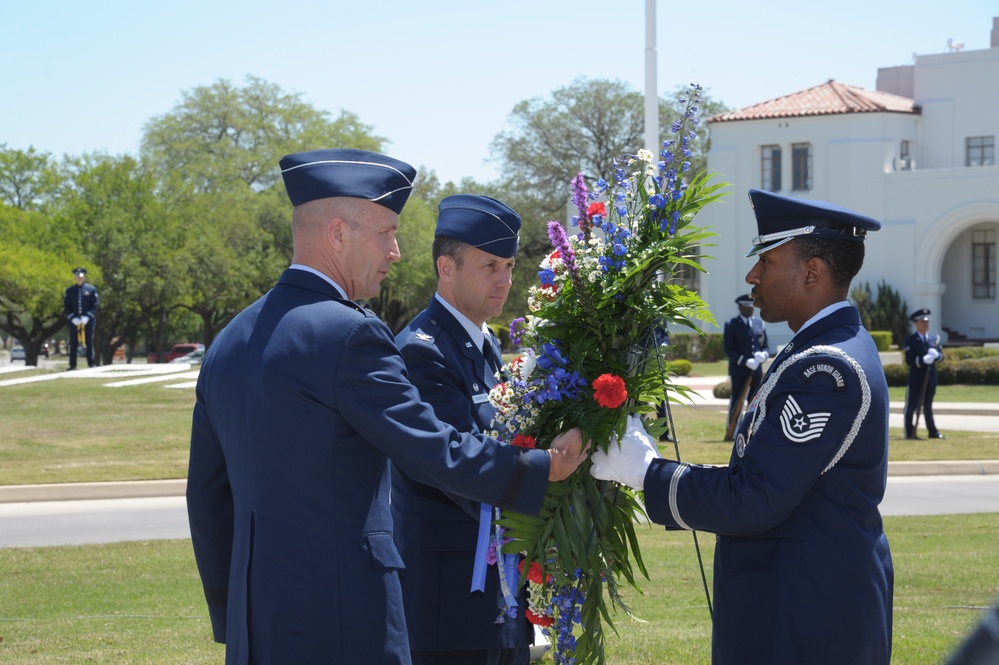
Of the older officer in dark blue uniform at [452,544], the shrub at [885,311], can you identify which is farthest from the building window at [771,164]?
the older officer in dark blue uniform at [452,544]

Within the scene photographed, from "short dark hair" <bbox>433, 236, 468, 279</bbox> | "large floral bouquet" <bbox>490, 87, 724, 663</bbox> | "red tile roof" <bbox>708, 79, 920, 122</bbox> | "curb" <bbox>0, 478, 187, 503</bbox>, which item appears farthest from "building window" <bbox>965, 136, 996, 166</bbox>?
"large floral bouquet" <bbox>490, 87, 724, 663</bbox>

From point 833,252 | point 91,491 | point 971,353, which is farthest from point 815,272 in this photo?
point 971,353

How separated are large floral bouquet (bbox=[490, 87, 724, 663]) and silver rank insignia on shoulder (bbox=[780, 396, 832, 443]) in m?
0.67

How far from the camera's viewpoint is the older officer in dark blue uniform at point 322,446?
112 inches

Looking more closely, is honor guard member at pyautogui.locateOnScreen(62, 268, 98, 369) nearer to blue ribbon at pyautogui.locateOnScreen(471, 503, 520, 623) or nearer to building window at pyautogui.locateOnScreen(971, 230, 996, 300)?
blue ribbon at pyautogui.locateOnScreen(471, 503, 520, 623)

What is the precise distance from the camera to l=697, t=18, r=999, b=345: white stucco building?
4531 centimetres

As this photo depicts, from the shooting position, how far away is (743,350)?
54.4ft

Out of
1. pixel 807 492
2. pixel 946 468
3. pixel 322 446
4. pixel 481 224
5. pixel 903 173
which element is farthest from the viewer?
pixel 903 173

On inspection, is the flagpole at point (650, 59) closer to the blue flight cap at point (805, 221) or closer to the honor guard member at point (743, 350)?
the honor guard member at point (743, 350)

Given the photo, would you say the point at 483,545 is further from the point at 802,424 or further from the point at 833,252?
the point at 833,252

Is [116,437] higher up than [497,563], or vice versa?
[497,563]

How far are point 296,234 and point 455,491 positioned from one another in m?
0.85

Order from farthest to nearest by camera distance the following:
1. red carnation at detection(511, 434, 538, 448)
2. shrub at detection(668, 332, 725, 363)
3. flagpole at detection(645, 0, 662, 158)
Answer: shrub at detection(668, 332, 725, 363), flagpole at detection(645, 0, 662, 158), red carnation at detection(511, 434, 538, 448)

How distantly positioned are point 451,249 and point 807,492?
5.63ft
